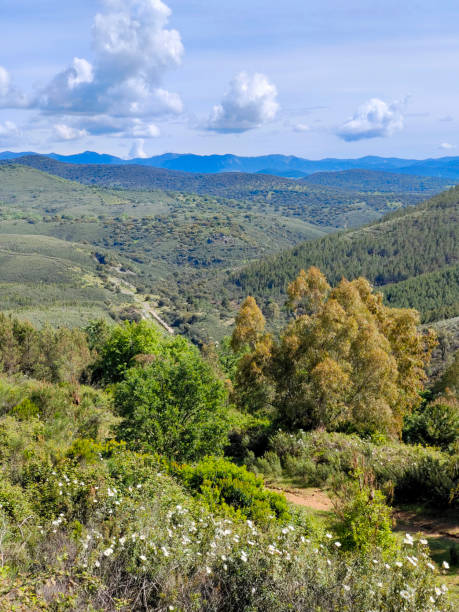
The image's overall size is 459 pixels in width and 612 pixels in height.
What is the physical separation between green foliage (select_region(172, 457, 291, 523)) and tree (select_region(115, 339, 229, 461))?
9.74 feet

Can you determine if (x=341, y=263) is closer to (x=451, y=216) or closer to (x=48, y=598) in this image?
(x=451, y=216)

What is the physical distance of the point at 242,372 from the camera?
17.7 metres

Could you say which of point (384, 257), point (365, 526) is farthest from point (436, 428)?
point (384, 257)

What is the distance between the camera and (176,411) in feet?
45.4

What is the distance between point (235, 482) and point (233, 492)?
0.21 m

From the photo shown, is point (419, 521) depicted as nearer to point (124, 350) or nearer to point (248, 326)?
point (248, 326)

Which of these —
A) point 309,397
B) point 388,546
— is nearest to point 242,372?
point 309,397

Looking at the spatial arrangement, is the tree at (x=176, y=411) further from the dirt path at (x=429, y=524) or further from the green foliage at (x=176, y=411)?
the dirt path at (x=429, y=524)

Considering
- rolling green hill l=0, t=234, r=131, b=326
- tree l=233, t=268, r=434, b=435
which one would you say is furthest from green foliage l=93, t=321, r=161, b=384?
rolling green hill l=0, t=234, r=131, b=326

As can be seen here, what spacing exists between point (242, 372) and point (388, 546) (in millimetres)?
11280

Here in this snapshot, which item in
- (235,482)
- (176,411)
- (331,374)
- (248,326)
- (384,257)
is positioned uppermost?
(384,257)

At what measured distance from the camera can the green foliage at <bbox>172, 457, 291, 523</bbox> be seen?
326 inches

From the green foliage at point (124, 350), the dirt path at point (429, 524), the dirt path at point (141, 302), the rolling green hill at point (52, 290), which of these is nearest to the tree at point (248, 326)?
the green foliage at point (124, 350)

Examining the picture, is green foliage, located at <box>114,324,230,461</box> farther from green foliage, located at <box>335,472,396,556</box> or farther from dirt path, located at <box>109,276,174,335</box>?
dirt path, located at <box>109,276,174,335</box>
